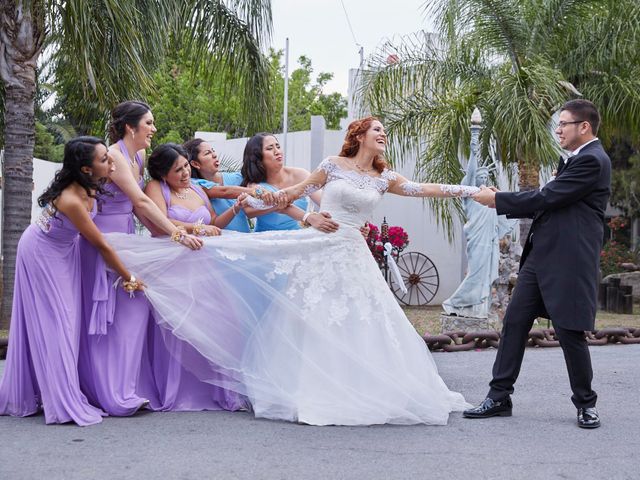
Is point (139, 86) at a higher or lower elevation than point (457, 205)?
higher

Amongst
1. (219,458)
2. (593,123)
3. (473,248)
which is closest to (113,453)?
(219,458)

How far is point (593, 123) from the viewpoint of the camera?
18.6 ft

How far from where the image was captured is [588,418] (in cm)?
544

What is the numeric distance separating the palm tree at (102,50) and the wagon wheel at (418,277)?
641 centimetres

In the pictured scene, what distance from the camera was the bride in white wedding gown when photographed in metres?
5.53

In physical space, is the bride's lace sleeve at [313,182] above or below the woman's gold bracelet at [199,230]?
above

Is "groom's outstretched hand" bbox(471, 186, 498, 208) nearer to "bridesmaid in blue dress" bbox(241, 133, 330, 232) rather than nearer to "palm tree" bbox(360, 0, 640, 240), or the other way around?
"bridesmaid in blue dress" bbox(241, 133, 330, 232)

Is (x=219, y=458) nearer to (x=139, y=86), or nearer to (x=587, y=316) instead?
(x=587, y=316)

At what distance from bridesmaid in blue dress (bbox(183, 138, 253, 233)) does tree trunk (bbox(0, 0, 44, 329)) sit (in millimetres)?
4495

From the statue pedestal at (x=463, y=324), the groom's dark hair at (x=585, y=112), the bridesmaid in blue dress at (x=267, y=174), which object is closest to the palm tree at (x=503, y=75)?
the statue pedestal at (x=463, y=324)

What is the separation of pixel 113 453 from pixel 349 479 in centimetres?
129

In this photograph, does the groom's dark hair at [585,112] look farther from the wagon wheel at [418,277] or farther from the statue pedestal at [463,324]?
the wagon wheel at [418,277]

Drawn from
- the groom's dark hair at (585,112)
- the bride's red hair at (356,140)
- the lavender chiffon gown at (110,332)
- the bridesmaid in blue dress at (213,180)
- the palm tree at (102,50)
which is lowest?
the lavender chiffon gown at (110,332)

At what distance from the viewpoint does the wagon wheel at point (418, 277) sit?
18.0m
